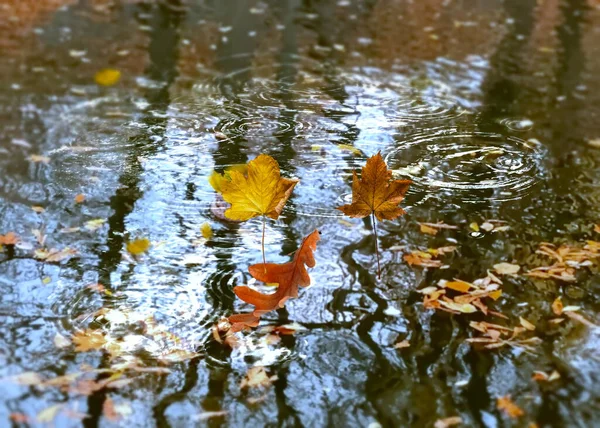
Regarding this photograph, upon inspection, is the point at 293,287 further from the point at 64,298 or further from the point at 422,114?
the point at 422,114

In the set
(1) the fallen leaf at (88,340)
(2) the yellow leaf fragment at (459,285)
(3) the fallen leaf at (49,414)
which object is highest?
(3) the fallen leaf at (49,414)

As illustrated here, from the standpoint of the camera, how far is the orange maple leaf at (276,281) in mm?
2586

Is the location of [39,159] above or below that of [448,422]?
below

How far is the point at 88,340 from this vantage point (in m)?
2.42

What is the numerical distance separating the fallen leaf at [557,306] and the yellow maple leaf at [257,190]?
1.16 meters

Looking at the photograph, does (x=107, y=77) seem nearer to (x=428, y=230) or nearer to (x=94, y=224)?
(x=94, y=224)

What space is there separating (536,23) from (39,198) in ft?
20.8

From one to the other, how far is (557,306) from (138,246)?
6.05 ft

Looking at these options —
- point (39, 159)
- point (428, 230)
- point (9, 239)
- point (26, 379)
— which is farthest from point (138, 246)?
point (428, 230)

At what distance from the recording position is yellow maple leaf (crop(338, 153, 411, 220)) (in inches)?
108

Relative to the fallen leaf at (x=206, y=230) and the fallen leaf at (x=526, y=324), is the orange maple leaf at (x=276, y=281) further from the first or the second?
the fallen leaf at (x=526, y=324)

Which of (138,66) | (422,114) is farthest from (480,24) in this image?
(138,66)

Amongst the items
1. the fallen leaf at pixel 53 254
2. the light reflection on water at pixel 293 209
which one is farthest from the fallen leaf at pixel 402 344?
the fallen leaf at pixel 53 254

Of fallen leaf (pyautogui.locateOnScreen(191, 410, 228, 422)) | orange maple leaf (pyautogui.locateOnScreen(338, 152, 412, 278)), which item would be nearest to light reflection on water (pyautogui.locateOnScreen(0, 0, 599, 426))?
fallen leaf (pyautogui.locateOnScreen(191, 410, 228, 422))
